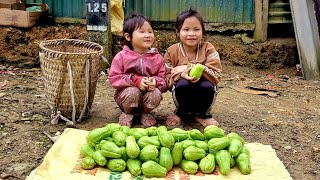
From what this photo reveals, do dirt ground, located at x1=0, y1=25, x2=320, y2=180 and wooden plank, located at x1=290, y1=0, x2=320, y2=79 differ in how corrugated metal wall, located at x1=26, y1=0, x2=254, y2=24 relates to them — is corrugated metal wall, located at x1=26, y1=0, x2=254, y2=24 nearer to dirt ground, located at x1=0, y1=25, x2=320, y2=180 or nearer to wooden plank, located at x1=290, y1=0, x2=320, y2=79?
dirt ground, located at x1=0, y1=25, x2=320, y2=180

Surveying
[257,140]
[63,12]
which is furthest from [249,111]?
[63,12]

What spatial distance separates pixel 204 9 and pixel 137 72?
141 inches

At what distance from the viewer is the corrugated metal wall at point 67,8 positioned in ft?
Answer: 27.9

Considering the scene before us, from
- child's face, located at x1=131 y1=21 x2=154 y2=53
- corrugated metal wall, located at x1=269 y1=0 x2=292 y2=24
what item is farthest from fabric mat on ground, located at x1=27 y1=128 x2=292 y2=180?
corrugated metal wall, located at x1=269 y1=0 x2=292 y2=24

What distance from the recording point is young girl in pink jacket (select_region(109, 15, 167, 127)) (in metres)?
→ 5.05

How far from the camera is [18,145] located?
4754 millimetres

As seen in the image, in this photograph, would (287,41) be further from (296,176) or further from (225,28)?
(296,176)

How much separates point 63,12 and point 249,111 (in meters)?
4.05

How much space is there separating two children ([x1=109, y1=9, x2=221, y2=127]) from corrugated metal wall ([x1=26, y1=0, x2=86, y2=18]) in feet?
11.5

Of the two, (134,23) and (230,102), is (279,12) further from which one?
(134,23)

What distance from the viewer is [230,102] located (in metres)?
6.42

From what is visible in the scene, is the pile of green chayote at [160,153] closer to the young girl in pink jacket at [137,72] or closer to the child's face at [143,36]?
the young girl in pink jacket at [137,72]

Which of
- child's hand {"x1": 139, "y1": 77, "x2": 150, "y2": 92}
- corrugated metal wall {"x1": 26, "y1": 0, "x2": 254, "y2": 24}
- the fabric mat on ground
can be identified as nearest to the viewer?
the fabric mat on ground

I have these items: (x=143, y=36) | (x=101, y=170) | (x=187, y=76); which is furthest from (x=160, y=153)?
(x=143, y=36)
